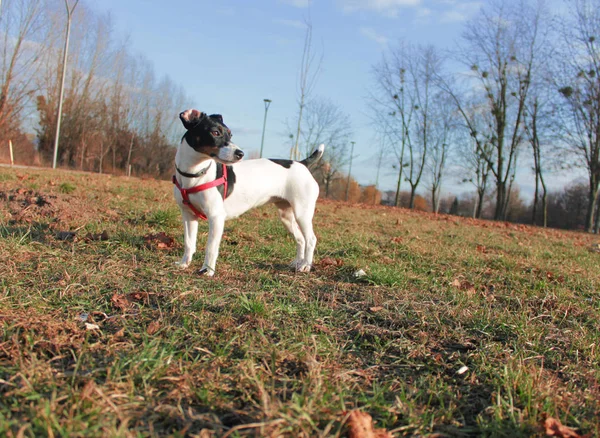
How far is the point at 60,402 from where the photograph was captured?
1.53 metres

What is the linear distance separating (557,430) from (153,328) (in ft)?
6.17

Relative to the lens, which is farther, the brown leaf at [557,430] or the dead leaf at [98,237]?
the dead leaf at [98,237]

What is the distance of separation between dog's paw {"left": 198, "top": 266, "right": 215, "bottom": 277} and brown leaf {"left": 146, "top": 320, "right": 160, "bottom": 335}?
1250 mm

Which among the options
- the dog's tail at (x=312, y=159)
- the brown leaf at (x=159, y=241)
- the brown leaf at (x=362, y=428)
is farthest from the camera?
the dog's tail at (x=312, y=159)

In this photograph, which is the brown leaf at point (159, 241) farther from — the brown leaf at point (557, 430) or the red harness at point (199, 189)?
the brown leaf at point (557, 430)

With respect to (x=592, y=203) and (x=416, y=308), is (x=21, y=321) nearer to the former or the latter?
(x=416, y=308)

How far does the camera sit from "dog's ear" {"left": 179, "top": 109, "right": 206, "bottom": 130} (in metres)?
3.79

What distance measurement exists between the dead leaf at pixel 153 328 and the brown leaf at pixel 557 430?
71.8 inches

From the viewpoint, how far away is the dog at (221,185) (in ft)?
12.3

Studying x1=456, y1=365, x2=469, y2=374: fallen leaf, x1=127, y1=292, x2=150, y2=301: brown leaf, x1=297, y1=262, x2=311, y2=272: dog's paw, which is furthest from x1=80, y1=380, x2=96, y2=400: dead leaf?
x1=297, y1=262, x2=311, y2=272: dog's paw

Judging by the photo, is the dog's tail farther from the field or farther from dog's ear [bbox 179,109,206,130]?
dog's ear [bbox 179,109,206,130]

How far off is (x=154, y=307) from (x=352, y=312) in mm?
1299

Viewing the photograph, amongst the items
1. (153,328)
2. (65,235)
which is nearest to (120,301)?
(153,328)

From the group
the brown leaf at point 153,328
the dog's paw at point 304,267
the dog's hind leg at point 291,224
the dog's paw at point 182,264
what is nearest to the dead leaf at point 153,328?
the brown leaf at point 153,328
